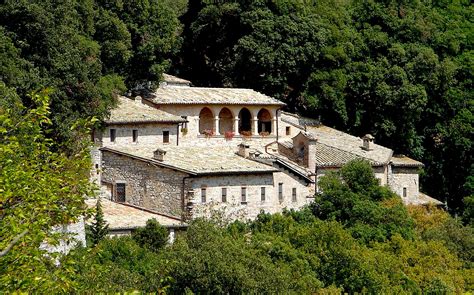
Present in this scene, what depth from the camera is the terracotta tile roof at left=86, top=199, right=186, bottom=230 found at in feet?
144

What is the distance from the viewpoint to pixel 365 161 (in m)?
54.2

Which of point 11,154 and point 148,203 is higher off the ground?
point 11,154

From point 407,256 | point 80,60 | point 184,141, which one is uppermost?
point 80,60

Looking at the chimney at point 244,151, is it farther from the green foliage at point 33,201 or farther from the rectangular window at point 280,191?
the green foliage at point 33,201

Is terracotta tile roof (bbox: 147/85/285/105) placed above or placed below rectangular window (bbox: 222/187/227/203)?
above

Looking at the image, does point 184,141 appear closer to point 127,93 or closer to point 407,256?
point 127,93

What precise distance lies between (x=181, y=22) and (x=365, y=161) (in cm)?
1915

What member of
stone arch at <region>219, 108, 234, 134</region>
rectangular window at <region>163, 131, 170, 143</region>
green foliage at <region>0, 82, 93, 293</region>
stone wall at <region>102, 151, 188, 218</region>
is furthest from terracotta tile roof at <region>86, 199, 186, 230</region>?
green foliage at <region>0, 82, 93, 293</region>

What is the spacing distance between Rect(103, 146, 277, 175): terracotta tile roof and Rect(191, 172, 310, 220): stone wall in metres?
0.36

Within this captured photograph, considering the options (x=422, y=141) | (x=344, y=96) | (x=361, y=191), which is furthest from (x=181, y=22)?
(x=361, y=191)

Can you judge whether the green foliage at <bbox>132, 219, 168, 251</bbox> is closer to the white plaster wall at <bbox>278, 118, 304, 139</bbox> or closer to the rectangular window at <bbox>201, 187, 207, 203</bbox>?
the rectangular window at <bbox>201, 187, 207, 203</bbox>

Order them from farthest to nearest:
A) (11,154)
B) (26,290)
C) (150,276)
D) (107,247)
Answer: (107,247)
(150,276)
(11,154)
(26,290)

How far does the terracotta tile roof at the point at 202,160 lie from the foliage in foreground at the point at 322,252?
2140 millimetres

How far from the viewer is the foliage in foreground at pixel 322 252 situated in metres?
37.5
